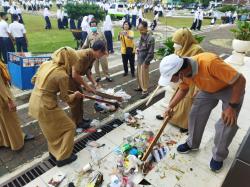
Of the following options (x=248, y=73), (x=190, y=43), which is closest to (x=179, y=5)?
(x=248, y=73)

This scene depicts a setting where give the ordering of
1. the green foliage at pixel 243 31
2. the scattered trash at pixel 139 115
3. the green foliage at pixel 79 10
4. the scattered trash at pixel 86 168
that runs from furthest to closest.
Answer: the green foliage at pixel 79 10
the green foliage at pixel 243 31
the scattered trash at pixel 139 115
the scattered trash at pixel 86 168

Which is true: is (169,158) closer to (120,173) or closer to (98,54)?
(120,173)

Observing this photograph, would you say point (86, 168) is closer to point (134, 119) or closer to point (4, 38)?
point (134, 119)

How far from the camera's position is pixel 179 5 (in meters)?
59.6

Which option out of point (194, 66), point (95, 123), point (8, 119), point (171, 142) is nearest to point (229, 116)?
point (194, 66)

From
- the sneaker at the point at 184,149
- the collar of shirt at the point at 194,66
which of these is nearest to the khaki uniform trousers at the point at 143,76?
the sneaker at the point at 184,149

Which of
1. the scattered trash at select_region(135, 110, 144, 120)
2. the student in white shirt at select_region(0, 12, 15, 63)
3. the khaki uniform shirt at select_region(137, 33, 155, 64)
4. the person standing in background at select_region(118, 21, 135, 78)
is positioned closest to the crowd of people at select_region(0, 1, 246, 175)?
the scattered trash at select_region(135, 110, 144, 120)

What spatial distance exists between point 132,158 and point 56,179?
44.5 inches

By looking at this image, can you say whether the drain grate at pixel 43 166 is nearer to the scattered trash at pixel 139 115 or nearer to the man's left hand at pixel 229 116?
the scattered trash at pixel 139 115

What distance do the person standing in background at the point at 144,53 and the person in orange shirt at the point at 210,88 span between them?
9.24ft

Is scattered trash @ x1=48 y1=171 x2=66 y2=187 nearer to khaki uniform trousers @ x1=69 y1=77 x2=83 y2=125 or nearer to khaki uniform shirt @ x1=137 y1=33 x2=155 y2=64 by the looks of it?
khaki uniform trousers @ x1=69 y1=77 x2=83 y2=125

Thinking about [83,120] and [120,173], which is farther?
[83,120]

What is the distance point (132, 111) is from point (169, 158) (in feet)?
6.55

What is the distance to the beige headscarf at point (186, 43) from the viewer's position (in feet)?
13.7
